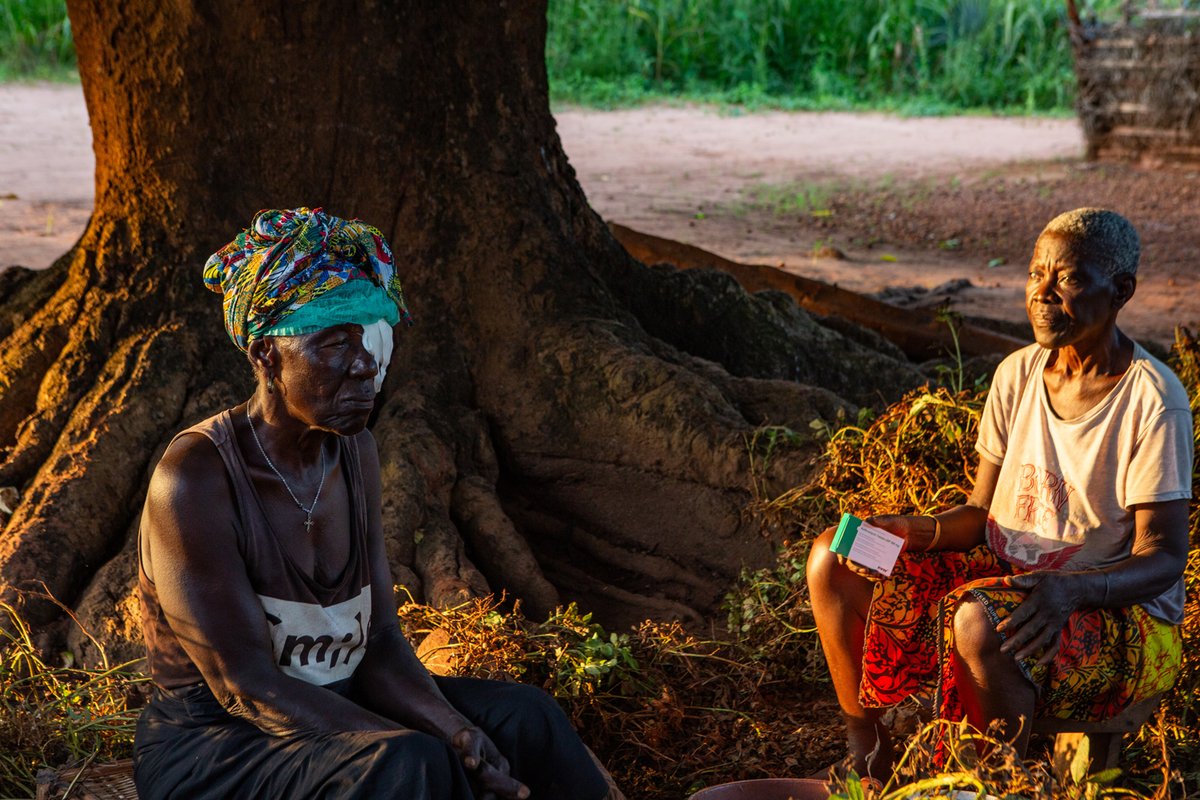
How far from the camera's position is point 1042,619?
2455mm

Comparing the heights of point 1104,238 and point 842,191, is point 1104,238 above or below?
above

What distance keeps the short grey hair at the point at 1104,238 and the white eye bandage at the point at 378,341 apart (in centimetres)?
129

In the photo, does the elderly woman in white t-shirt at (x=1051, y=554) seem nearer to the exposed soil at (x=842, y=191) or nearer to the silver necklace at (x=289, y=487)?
the silver necklace at (x=289, y=487)

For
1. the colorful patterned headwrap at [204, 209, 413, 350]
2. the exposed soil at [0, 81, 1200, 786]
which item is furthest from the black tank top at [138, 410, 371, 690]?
the exposed soil at [0, 81, 1200, 786]

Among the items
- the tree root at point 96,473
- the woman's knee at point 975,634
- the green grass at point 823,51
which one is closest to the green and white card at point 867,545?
the woman's knee at point 975,634

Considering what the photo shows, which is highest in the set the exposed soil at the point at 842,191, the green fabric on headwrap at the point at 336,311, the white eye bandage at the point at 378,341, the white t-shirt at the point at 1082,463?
the green fabric on headwrap at the point at 336,311

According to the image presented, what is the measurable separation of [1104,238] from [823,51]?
1523 cm

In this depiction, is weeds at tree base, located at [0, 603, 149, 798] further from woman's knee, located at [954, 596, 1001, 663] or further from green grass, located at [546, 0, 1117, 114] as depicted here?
green grass, located at [546, 0, 1117, 114]

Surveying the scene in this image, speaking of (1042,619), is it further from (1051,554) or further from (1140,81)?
(1140,81)

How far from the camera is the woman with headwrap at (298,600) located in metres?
2.23

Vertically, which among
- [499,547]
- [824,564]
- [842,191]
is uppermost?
[824,564]

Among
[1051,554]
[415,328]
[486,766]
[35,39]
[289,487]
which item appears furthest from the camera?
[35,39]

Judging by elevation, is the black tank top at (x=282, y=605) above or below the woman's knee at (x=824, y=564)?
above

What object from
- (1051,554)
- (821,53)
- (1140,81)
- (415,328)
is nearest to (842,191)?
(1140,81)
